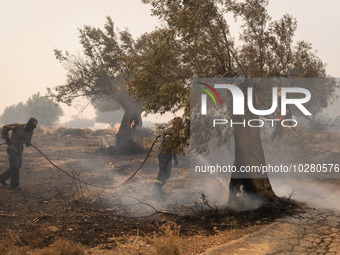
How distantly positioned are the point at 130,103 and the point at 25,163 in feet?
27.5

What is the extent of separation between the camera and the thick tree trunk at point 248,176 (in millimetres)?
7809

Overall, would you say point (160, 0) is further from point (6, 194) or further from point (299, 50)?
point (6, 194)

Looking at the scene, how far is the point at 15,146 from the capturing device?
9.73 metres

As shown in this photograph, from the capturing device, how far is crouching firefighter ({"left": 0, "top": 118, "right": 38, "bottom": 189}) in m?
9.60

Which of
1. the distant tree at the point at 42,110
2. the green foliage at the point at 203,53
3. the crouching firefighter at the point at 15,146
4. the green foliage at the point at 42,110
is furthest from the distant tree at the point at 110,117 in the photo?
the green foliage at the point at 203,53

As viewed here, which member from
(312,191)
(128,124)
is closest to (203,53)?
(312,191)

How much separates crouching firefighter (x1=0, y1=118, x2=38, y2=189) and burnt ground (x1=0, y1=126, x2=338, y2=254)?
16.9 inches

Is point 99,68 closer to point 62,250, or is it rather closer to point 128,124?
point 128,124

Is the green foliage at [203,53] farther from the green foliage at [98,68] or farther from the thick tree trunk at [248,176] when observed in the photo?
the green foliage at [98,68]

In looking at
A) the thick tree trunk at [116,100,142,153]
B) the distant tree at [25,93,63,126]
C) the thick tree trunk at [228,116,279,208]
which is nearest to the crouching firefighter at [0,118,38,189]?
the thick tree trunk at [228,116,279,208]

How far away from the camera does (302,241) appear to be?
5336 millimetres

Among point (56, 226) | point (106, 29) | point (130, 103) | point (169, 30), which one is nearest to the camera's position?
point (56, 226)

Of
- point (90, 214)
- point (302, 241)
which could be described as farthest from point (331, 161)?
point (90, 214)

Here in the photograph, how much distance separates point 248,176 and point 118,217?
3.58 metres
